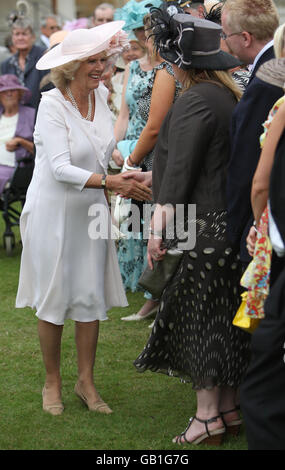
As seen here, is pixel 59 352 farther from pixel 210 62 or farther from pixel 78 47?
pixel 210 62

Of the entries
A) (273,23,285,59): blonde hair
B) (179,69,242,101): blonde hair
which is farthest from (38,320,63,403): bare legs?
(273,23,285,59): blonde hair

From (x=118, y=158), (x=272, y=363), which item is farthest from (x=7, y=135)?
(x=272, y=363)

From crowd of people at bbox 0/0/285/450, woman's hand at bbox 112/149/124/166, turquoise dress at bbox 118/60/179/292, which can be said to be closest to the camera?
crowd of people at bbox 0/0/285/450

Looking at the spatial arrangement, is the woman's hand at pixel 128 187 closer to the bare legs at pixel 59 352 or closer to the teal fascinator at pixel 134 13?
the bare legs at pixel 59 352

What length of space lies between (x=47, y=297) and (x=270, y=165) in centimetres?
175

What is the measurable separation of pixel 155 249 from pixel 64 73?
111 centimetres

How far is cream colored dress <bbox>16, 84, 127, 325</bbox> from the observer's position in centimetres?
438

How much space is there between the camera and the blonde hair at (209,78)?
157 inches

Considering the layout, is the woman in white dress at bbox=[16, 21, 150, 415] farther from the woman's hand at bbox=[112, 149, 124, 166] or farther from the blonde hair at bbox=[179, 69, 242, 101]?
the woman's hand at bbox=[112, 149, 124, 166]

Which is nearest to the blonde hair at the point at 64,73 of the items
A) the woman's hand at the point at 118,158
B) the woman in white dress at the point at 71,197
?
the woman in white dress at the point at 71,197

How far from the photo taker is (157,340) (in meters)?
4.15

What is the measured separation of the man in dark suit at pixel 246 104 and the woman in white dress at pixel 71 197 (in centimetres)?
73

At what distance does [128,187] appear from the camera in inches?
173
